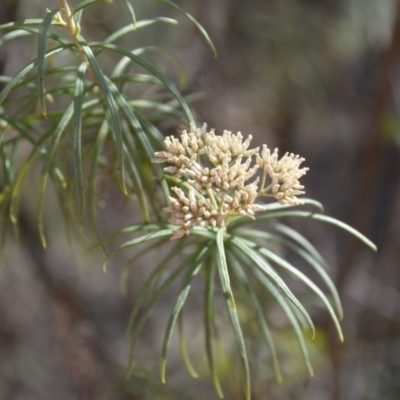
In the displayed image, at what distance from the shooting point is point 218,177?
2.53ft

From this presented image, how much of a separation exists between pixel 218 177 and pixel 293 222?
7.58ft

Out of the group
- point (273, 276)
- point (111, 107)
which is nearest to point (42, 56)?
point (111, 107)

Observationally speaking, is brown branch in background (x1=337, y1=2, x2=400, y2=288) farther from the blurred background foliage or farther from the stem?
the stem

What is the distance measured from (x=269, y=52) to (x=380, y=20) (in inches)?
18.3

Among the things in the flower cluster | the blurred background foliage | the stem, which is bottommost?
the blurred background foliage

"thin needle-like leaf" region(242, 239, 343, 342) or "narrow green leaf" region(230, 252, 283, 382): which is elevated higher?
"thin needle-like leaf" region(242, 239, 343, 342)

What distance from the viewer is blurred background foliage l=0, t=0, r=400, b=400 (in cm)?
203

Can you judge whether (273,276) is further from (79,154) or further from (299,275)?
(79,154)

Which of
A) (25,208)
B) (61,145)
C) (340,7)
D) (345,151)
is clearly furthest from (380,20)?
(61,145)

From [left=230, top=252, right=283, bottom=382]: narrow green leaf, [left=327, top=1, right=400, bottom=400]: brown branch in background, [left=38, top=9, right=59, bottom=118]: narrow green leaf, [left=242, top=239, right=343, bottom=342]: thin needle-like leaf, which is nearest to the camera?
[left=38, top=9, right=59, bottom=118]: narrow green leaf

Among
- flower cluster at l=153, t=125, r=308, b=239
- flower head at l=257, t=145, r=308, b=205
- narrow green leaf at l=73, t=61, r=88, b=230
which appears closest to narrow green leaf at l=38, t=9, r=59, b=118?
narrow green leaf at l=73, t=61, r=88, b=230

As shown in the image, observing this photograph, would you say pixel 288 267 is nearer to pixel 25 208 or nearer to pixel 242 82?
pixel 25 208

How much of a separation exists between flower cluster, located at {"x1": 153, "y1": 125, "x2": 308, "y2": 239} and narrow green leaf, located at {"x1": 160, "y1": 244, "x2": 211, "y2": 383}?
100 mm

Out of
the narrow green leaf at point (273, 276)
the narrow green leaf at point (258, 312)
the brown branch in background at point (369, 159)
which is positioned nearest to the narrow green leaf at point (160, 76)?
the narrow green leaf at point (273, 276)
